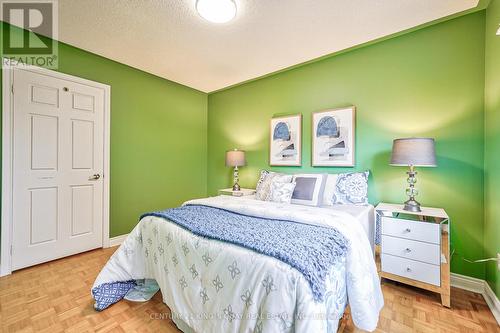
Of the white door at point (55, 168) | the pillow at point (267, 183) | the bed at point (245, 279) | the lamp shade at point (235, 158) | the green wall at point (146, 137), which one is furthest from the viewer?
the lamp shade at point (235, 158)

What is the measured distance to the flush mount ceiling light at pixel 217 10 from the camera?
1784 mm

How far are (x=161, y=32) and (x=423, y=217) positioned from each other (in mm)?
3014

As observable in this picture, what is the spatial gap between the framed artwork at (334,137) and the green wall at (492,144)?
1.06 metres

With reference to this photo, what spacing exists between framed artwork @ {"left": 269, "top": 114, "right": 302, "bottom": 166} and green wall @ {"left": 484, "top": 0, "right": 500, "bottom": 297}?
175cm

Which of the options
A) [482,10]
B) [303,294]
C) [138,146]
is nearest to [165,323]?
[303,294]

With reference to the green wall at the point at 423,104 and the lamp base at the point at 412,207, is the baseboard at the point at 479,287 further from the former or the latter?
the lamp base at the point at 412,207

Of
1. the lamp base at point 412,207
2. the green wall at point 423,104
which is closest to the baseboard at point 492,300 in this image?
the green wall at point 423,104

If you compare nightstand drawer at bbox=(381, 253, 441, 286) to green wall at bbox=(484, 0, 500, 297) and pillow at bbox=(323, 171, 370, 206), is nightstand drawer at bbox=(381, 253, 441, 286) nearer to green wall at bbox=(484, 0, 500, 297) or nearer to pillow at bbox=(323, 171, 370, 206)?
green wall at bbox=(484, 0, 500, 297)

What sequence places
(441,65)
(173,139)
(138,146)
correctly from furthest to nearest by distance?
1. (173,139)
2. (138,146)
3. (441,65)

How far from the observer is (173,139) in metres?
3.63

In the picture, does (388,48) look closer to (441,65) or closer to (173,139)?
(441,65)

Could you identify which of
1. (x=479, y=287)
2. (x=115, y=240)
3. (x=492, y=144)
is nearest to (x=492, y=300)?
(x=479, y=287)

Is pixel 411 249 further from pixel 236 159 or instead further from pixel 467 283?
pixel 236 159

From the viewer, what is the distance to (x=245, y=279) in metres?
1.07
